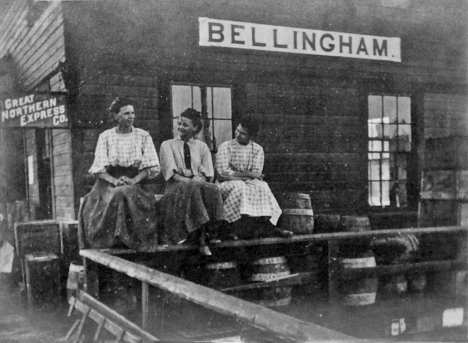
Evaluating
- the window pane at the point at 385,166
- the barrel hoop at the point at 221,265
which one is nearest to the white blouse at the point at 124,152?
the barrel hoop at the point at 221,265

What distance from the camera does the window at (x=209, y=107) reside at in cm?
767

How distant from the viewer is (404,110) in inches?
375

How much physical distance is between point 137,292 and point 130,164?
127cm

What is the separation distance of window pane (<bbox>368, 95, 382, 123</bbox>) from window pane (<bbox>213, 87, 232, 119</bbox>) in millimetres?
2763

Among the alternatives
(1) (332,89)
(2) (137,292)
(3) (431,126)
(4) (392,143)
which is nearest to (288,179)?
(1) (332,89)

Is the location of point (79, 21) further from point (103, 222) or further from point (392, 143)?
point (392, 143)

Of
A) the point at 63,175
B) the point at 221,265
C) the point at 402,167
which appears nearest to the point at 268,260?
the point at 221,265

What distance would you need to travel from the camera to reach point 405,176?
959 cm

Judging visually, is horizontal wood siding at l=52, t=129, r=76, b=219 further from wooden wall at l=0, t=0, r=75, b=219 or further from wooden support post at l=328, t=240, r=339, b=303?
wooden support post at l=328, t=240, r=339, b=303

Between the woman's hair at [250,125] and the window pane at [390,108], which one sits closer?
the woman's hair at [250,125]

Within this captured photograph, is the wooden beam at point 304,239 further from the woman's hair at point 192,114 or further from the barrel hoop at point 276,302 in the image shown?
the woman's hair at point 192,114

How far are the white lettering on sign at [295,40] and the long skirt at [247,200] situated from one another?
9.36 ft

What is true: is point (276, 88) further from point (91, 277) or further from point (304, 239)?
point (91, 277)

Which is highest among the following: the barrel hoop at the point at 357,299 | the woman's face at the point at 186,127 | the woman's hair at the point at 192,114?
the woman's hair at the point at 192,114
